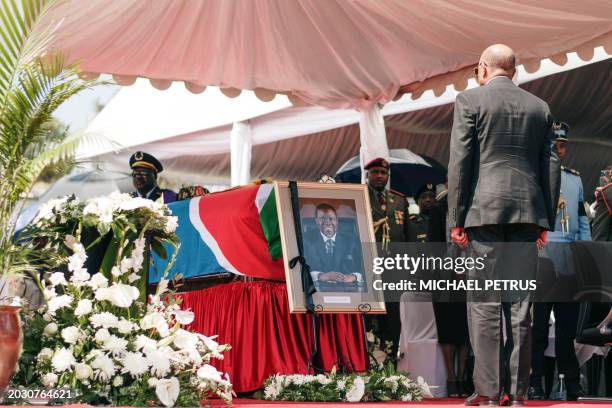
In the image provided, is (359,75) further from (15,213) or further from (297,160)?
(297,160)

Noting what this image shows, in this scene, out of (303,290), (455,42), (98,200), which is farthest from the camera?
(455,42)

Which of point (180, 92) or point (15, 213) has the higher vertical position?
point (180, 92)

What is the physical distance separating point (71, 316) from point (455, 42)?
455cm

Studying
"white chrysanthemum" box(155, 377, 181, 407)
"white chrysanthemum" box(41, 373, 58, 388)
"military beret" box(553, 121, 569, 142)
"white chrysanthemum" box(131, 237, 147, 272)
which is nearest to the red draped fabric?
"white chrysanthemum" box(131, 237, 147, 272)

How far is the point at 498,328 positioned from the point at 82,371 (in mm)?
2224

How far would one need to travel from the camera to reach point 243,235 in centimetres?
731

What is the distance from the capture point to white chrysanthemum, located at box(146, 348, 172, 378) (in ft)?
17.8

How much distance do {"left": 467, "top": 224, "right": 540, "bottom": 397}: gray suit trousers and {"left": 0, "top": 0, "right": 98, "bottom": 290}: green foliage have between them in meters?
2.30

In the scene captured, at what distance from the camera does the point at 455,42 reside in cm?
886

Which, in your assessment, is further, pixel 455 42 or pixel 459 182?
pixel 455 42

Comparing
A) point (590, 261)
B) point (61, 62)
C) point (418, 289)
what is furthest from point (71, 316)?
point (418, 289)

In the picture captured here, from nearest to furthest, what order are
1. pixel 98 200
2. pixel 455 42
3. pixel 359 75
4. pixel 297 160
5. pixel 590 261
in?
pixel 98 200 → pixel 590 261 → pixel 455 42 → pixel 359 75 → pixel 297 160

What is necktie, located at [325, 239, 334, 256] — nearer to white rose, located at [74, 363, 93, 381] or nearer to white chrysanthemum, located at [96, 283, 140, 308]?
white chrysanthemum, located at [96, 283, 140, 308]

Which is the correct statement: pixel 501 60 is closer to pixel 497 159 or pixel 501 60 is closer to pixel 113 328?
pixel 497 159
